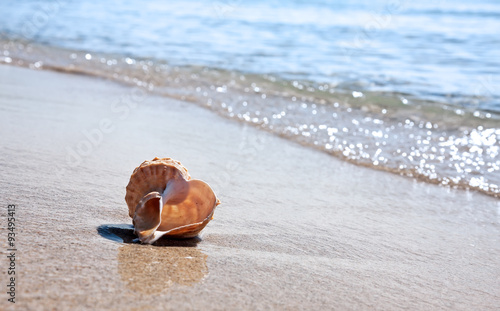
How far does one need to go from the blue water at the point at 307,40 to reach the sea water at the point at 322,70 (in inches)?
1.3

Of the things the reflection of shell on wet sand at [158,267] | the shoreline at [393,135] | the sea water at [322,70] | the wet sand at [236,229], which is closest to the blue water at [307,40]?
the sea water at [322,70]

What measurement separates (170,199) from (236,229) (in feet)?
1.76

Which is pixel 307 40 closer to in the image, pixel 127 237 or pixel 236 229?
pixel 236 229

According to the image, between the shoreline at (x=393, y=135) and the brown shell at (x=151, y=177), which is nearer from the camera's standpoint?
the brown shell at (x=151, y=177)

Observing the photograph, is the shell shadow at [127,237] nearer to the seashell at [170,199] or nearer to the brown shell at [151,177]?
the seashell at [170,199]

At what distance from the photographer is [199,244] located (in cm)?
262

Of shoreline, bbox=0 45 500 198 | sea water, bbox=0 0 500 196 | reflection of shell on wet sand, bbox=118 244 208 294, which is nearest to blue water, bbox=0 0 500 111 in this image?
sea water, bbox=0 0 500 196

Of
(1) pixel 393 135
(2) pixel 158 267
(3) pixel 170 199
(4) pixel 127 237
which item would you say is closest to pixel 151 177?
(3) pixel 170 199

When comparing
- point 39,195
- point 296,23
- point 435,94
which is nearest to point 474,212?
point 39,195

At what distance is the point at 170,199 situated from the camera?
99.3 inches

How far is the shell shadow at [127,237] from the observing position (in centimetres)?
252

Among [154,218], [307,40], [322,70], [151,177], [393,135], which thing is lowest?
[154,218]

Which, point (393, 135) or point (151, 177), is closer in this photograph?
point (151, 177)

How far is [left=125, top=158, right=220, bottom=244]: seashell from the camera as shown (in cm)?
253
